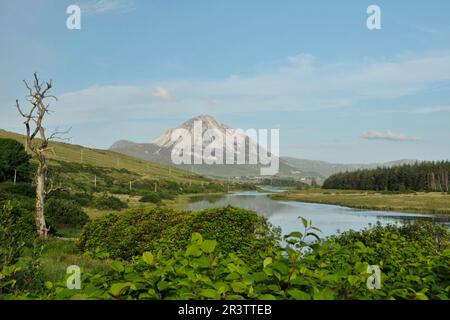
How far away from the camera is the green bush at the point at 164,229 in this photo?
44.8 feet

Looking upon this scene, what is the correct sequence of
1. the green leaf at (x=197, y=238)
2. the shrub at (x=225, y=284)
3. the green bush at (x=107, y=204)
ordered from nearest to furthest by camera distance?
1. the shrub at (x=225, y=284)
2. the green leaf at (x=197, y=238)
3. the green bush at (x=107, y=204)

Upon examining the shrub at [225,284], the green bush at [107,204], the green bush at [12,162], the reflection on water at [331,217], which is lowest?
the reflection on water at [331,217]

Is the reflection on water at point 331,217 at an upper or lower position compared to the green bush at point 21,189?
lower

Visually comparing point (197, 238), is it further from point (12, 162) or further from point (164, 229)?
point (12, 162)

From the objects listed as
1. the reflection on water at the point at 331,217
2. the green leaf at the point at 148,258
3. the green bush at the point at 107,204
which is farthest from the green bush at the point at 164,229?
the green bush at the point at 107,204

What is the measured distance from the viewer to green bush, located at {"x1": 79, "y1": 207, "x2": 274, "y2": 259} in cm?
1365

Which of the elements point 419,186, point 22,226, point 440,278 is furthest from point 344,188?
point 440,278

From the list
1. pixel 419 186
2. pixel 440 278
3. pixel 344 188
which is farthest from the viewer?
pixel 344 188

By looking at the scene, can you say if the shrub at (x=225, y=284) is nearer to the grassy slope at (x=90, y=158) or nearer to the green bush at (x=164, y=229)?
the green bush at (x=164, y=229)

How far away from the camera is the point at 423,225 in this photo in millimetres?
16016

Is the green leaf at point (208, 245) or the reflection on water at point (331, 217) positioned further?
the reflection on water at point (331, 217)

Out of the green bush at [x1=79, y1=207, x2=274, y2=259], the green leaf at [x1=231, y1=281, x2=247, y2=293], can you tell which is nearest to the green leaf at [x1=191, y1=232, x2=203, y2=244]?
the green leaf at [x1=231, y1=281, x2=247, y2=293]
